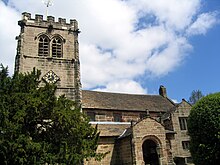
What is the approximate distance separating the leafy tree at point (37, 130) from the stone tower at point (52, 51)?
9877 mm

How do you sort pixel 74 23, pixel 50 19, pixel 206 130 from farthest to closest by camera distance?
1. pixel 74 23
2. pixel 50 19
3. pixel 206 130

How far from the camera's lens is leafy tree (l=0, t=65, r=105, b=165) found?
14836 mm

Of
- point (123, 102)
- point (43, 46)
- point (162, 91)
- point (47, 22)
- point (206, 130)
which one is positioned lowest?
point (206, 130)

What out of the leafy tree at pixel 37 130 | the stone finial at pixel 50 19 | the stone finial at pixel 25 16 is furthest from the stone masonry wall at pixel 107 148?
the stone finial at pixel 25 16

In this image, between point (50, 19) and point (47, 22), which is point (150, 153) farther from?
point (50, 19)

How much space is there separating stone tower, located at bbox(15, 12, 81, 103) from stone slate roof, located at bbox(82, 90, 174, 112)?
2705 mm

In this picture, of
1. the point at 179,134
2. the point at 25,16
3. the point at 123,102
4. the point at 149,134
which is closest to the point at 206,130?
the point at 149,134

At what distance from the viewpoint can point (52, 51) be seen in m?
30.2

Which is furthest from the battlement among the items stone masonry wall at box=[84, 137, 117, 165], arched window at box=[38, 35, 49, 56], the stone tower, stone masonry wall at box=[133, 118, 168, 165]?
stone masonry wall at box=[133, 118, 168, 165]

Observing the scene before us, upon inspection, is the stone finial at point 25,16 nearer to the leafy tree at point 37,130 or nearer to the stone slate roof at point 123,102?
the stone slate roof at point 123,102

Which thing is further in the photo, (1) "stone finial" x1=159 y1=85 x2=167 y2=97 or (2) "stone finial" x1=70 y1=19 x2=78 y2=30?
(1) "stone finial" x1=159 y1=85 x2=167 y2=97

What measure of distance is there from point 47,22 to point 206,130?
74.2ft

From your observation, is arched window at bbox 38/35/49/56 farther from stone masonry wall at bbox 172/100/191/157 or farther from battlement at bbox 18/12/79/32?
stone masonry wall at bbox 172/100/191/157

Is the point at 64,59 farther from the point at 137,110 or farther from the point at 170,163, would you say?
the point at 170,163
